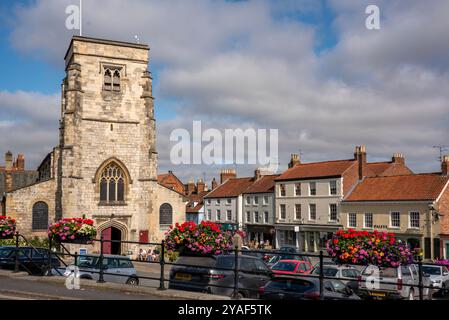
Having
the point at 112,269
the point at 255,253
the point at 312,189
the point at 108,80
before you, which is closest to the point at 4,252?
the point at 112,269

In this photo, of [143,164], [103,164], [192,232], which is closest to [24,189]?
[103,164]

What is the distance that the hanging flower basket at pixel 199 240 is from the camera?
14227 millimetres

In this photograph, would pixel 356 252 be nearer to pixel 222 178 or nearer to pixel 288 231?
pixel 288 231

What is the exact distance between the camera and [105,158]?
36.1 m

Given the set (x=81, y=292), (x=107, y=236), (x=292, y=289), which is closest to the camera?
(x=81, y=292)

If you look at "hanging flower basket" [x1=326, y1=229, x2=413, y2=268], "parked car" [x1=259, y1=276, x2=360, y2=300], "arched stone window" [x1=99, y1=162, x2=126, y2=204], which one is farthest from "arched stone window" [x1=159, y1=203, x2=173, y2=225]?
"parked car" [x1=259, y1=276, x2=360, y2=300]

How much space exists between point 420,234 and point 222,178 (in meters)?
34.7

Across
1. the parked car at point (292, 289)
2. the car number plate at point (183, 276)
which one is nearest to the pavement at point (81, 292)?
the parked car at point (292, 289)

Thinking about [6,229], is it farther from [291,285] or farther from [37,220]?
[37,220]

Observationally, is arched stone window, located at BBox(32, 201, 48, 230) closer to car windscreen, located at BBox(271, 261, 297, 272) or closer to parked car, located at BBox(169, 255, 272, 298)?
car windscreen, located at BBox(271, 261, 297, 272)

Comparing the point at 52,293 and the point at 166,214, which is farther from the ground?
the point at 166,214

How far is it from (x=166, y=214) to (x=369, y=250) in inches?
1030
